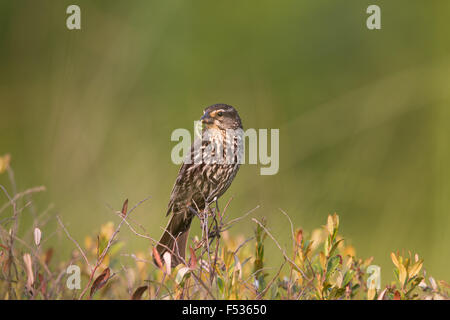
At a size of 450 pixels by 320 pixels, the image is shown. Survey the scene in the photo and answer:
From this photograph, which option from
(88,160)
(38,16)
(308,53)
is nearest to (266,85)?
(308,53)

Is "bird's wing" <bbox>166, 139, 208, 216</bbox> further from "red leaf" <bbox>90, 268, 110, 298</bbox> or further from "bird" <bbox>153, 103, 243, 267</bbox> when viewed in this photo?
"red leaf" <bbox>90, 268, 110, 298</bbox>

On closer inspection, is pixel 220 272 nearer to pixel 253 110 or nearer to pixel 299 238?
pixel 299 238

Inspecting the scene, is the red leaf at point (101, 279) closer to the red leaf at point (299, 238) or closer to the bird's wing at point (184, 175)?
the red leaf at point (299, 238)

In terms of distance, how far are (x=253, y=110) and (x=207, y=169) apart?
69.7 inches

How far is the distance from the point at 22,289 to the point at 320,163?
3.58 metres

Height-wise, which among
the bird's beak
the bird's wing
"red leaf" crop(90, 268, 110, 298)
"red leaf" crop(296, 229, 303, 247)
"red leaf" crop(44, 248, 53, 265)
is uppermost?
the bird's beak

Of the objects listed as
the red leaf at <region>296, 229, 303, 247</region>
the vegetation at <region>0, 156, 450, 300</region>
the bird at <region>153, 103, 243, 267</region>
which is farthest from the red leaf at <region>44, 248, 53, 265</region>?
the red leaf at <region>296, 229, 303, 247</region>

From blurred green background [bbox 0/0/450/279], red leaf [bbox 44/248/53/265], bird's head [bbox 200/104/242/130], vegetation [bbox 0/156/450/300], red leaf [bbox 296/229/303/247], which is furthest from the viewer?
blurred green background [bbox 0/0/450/279]

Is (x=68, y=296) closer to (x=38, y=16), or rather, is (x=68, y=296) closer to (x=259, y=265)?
(x=259, y=265)

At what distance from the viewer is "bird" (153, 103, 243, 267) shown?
3330 mm

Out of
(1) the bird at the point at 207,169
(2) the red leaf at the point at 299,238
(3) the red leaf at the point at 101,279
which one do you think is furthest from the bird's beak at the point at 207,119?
(3) the red leaf at the point at 101,279

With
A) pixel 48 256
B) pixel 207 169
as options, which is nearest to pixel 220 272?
pixel 48 256

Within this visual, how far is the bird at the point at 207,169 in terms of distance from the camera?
3.33 meters

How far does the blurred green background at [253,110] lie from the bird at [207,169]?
2.26 ft
